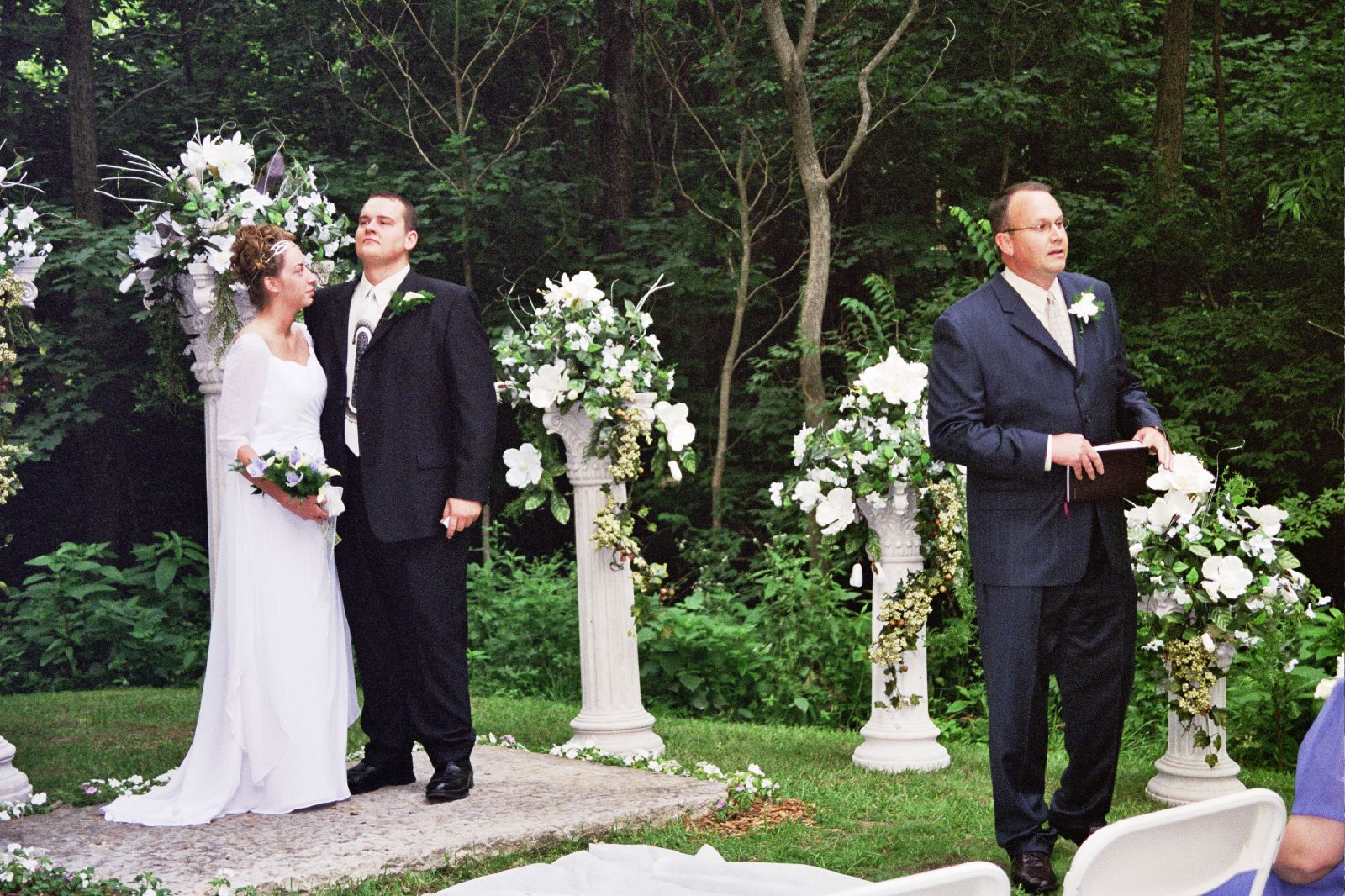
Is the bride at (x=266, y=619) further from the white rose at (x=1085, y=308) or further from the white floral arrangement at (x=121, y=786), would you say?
the white rose at (x=1085, y=308)

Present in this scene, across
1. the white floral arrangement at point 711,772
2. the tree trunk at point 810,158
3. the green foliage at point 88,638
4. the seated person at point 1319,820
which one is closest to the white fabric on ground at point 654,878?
the white floral arrangement at point 711,772

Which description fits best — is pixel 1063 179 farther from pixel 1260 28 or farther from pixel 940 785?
pixel 940 785

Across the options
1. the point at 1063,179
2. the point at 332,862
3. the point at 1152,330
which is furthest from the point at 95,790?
the point at 1063,179

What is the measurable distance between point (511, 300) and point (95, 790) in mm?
7797

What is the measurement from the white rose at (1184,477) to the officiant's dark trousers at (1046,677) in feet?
1.76

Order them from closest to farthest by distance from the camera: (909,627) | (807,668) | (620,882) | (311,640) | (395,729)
Answer: (620,882) → (311,640) → (395,729) → (909,627) → (807,668)

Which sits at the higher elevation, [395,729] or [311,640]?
[311,640]

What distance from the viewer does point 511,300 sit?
12312mm

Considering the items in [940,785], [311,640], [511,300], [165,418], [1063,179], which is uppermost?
[1063,179]

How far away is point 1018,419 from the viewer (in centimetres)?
386

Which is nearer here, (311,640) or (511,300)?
(311,640)

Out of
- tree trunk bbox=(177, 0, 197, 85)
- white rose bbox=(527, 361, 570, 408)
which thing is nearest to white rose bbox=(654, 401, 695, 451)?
white rose bbox=(527, 361, 570, 408)

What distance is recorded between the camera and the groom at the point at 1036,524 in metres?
3.78

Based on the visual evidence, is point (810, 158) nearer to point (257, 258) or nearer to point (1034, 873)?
point (257, 258)
